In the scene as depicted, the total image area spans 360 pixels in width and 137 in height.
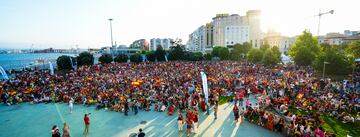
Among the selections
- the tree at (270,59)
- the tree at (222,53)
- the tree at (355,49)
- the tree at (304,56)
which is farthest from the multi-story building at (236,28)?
the tree at (355,49)

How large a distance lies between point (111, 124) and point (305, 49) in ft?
119

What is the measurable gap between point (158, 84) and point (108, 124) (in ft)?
32.9

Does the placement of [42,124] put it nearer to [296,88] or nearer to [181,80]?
[181,80]

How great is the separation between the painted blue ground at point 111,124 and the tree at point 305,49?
28185mm

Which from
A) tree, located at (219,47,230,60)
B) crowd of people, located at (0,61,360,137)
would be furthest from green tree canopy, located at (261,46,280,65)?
tree, located at (219,47,230,60)

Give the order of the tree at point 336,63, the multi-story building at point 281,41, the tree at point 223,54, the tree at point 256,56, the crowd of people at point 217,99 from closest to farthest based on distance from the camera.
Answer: the crowd of people at point 217,99 < the tree at point 336,63 < the tree at point 256,56 < the tree at point 223,54 < the multi-story building at point 281,41

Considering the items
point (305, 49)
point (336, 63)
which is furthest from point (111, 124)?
point (305, 49)

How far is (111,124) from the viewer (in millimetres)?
12773

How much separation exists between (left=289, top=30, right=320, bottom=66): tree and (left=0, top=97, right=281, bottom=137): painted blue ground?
2818 cm

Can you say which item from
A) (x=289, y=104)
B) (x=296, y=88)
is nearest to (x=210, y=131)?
(x=289, y=104)

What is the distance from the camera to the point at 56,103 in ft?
60.3

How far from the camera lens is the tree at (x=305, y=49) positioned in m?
37.0

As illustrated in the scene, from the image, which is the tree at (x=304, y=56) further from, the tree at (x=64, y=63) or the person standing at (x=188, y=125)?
the tree at (x=64, y=63)

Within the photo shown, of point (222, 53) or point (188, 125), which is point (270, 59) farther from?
point (188, 125)
